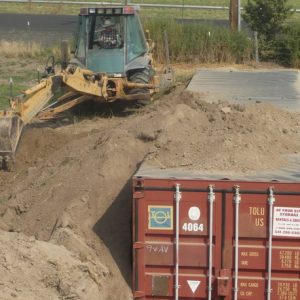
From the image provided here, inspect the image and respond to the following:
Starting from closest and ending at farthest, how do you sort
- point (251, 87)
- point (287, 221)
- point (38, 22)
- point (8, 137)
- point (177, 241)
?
point (287, 221) < point (177, 241) < point (8, 137) < point (251, 87) < point (38, 22)

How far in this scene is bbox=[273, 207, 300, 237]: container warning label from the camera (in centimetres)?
790

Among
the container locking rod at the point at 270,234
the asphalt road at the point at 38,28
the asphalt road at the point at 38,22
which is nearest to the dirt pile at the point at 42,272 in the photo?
the container locking rod at the point at 270,234

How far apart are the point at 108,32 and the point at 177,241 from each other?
10339mm

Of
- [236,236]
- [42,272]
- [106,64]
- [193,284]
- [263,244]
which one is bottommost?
[193,284]

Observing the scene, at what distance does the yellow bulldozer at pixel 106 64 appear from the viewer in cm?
1541

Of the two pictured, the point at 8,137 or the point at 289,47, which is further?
the point at 289,47

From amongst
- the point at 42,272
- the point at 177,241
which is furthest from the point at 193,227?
the point at 42,272

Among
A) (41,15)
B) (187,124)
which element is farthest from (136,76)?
(41,15)

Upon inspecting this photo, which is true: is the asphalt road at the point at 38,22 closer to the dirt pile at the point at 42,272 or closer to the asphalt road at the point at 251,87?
the asphalt road at the point at 251,87

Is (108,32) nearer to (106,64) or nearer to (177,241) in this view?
(106,64)

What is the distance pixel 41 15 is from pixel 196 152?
42.3 m

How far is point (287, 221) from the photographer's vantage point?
7.91m

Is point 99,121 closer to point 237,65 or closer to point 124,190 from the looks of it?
point 124,190

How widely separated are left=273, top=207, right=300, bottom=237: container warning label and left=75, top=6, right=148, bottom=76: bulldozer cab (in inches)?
376
